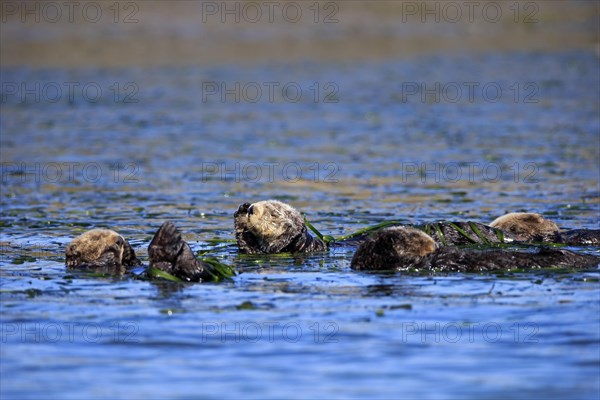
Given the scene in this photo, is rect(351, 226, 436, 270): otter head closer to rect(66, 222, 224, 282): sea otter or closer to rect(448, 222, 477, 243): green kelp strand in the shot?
rect(448, 222, 477, 243): green kelp strand

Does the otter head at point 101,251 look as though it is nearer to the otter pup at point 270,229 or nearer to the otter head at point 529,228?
the otter pup at point 270,229

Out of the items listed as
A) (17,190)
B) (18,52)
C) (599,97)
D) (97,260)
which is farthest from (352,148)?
(18,52)

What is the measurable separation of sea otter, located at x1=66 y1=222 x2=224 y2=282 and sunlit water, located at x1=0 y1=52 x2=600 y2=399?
0.16m

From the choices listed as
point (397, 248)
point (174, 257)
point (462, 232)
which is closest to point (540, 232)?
point (462, 232)

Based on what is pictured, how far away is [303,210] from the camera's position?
11609 millimetres

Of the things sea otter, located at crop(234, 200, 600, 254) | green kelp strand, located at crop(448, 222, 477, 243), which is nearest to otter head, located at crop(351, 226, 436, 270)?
sea otter, located at crop(234, 200, 600, 254)

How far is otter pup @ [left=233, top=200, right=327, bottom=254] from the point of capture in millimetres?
8703

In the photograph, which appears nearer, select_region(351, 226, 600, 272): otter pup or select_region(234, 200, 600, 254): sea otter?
select_region(351, 226, 600, 272): otter pup

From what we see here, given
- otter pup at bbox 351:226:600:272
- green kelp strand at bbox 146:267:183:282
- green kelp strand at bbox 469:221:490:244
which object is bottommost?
green kelp strand at bbox 146:267:183:282

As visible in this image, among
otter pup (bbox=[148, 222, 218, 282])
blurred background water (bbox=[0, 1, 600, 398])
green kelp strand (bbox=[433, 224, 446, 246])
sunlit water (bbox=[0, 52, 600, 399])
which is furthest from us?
green kelp strand (bbox=[433, 224, 446, 246])

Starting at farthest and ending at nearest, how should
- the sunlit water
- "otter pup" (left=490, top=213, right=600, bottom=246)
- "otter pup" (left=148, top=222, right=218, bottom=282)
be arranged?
1. "otter pup" (left=490, top=213, right=600, bottom=246)
2. "otter pup" (left=148, top=222, right=218, bottom=282)
3. the sunlit water

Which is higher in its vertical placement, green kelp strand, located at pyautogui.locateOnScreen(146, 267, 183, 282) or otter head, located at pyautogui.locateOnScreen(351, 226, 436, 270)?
otter head, located at pyautogui.locateOnScreen(351, 226, 436, 270)

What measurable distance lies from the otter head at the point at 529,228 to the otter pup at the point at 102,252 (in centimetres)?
309

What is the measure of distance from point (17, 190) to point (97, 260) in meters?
5.60
